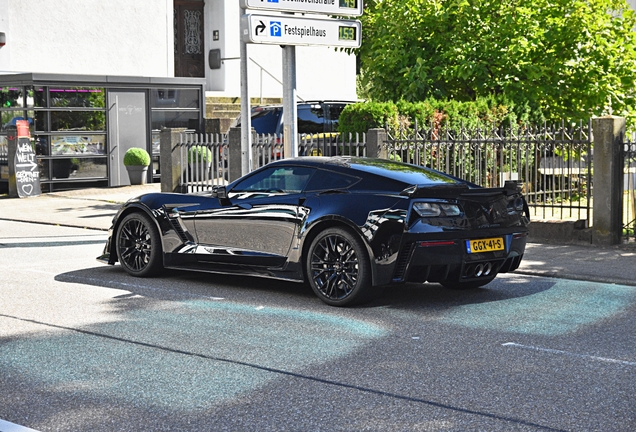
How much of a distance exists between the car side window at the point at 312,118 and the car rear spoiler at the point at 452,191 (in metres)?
14.2

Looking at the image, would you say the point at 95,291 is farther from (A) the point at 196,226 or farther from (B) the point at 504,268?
(B) the point at 504,268

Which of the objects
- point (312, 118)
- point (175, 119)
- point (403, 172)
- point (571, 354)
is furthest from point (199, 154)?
point (571, 354)

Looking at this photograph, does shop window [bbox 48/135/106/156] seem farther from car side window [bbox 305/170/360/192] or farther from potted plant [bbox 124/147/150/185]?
car side window [bbox 305/170/360/192]

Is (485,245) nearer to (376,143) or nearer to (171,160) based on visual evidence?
(376,143)

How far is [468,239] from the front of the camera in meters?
8.35

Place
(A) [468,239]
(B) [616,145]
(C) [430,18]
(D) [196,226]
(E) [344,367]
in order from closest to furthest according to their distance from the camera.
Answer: (E) [344,367] < (A) [468,239] < (D) [196,226] < (B) [616,145] < (C) [430,18]

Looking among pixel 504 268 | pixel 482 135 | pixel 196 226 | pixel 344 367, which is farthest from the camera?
pixel 482 135

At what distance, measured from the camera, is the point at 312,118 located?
2292 centimetres

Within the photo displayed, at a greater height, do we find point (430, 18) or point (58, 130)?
point (430, 18)

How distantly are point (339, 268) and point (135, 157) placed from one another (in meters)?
16.1

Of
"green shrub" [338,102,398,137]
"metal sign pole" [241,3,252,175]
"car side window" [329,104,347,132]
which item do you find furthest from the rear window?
"car side window" [329,104,347,132]

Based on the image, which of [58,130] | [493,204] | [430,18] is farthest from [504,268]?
[58,130]

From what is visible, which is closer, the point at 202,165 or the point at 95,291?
the point at 95,291

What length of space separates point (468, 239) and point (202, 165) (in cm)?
1136
